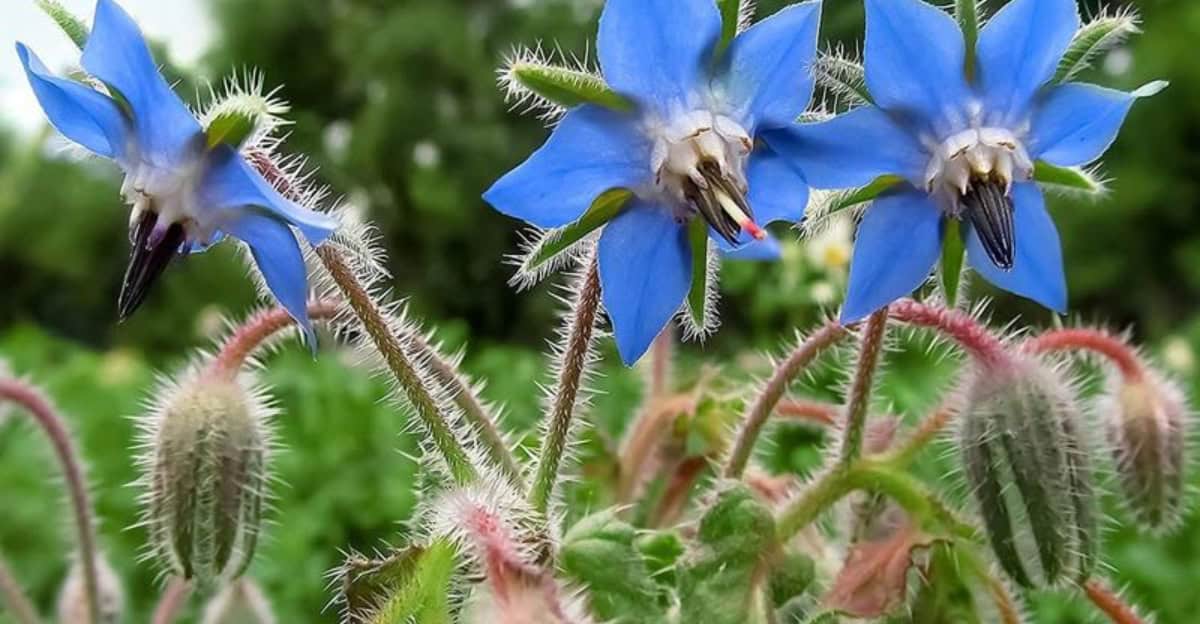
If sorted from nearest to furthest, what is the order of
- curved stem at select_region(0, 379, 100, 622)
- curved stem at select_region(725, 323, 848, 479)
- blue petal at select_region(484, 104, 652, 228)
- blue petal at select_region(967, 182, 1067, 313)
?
blue petal at select_region(484, 104, 652, 228) < blue petal at select_region(967, 182, 1067, 313) < curved stem at select_region(725, 323, 848, 479) < curved stem at select_region(0, 379, 100, 622)

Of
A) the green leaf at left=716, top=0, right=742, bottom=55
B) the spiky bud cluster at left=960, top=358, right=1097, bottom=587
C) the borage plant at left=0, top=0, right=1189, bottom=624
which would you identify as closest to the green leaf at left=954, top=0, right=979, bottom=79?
the borage plant at left=0, top=0, right=1189, bottom=624

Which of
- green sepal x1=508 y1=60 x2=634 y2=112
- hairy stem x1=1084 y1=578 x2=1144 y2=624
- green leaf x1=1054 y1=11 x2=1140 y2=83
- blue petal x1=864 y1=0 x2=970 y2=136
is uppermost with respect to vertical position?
green sepal x1=508 y1=60 x2=634 y2=112

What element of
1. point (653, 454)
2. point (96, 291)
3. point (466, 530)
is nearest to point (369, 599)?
point (466, 530)

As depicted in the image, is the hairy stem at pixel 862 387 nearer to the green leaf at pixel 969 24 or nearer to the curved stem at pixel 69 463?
the green leaf at pixel 969 24

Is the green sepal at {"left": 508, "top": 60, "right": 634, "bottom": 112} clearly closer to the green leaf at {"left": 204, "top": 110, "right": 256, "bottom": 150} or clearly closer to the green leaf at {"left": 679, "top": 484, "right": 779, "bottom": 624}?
the green leaf at {"left": 204, "top": 110, "right": 256, "bottom": 150}

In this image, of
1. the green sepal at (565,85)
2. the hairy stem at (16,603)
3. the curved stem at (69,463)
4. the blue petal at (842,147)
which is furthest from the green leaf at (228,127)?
the hairy stem at (16,603)

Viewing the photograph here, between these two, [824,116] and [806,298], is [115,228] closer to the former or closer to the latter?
[806,298]

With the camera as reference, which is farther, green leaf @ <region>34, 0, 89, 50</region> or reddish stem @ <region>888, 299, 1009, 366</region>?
reddish stem @ <region>888, 299, 1009, 366</region>
